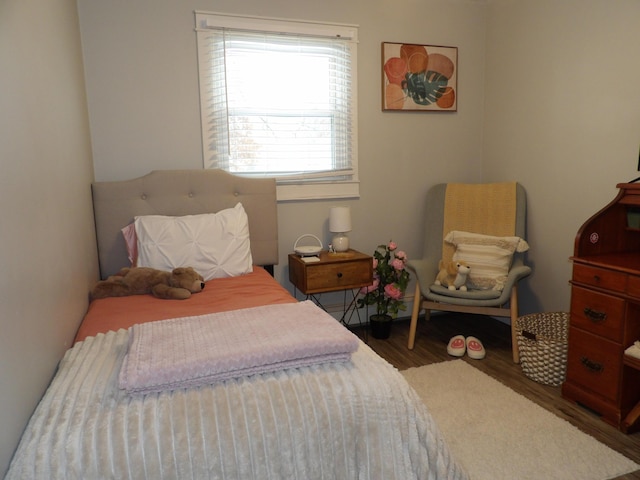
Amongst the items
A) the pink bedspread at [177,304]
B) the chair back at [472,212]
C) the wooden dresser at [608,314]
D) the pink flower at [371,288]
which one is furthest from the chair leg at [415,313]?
the pink bedspread at [177,304]

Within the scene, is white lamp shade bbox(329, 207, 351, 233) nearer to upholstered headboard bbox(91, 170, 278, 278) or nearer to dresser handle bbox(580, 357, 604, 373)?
upholstered headboard bbox(91, 170, 278, 278)

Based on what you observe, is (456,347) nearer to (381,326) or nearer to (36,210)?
(381,326)

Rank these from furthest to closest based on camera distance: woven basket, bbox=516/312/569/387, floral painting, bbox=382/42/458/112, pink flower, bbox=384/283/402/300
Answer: floral painting, bbox=382/42/458/112 < pink flower, bbox=384/283/402/300 < woven basket, bbox=516/312/569/387

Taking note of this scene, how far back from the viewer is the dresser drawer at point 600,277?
205 cm

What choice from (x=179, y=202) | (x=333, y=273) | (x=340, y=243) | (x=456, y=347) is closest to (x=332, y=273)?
(x=333, y=273)

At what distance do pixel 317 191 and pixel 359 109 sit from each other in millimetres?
665

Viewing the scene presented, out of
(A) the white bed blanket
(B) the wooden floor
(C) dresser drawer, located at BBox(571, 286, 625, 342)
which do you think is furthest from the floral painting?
(A) the white bed blanket

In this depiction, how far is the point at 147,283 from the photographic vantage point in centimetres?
224

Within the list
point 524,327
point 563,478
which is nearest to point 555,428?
point 563,478

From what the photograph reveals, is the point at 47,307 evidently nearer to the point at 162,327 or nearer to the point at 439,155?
the point at 162,327

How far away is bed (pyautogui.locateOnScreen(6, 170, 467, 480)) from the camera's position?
0.99 metres

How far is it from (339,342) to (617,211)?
72.3 inches

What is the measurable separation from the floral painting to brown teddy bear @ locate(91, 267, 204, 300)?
1.94 metres

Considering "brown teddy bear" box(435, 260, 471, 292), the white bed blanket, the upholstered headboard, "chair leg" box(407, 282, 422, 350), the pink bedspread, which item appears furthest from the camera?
"chair leg" box(407, 282, 422, 350)
